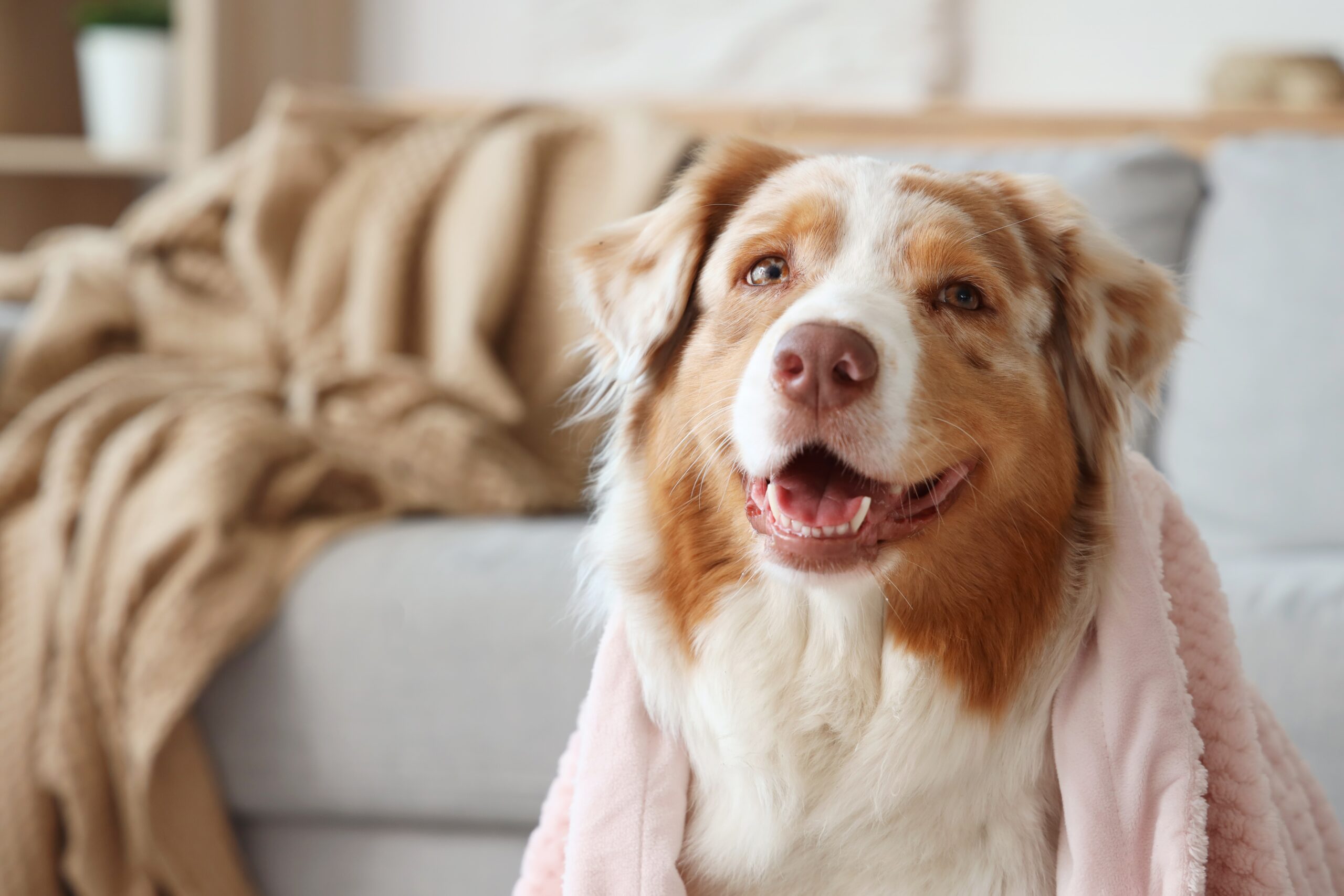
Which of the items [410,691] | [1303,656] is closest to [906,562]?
[1303,656]

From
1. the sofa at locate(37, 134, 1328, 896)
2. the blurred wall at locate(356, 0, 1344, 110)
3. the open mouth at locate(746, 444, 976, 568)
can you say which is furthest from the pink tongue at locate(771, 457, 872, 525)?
the blurred wall at locate(356, 0, 1344, 110)

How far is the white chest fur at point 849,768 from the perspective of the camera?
103cm

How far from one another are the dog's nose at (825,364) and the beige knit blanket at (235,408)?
666 mm

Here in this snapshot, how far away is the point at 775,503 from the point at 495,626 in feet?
2.98

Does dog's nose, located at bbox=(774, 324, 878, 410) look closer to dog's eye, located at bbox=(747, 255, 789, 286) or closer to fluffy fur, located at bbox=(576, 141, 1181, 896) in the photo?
fluffy fur, located at bbox=(576, 141, 1181, 896)

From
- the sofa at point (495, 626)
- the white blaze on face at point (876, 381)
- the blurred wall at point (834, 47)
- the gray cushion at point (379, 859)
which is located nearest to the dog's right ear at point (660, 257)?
the white blaze on face at point (876, 381)

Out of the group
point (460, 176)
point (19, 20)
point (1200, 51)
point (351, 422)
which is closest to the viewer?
point (351, 422)

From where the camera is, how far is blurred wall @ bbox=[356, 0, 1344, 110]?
310 centimetres

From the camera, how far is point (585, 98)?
3727mm

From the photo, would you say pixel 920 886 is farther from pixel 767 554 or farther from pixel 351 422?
pixel 351 422

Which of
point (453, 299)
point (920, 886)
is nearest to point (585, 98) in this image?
point (453, 299)

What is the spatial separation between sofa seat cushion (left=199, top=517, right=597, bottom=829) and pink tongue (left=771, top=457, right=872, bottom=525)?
79cm

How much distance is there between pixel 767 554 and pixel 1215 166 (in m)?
1.72

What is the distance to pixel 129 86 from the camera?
373 centimetres
